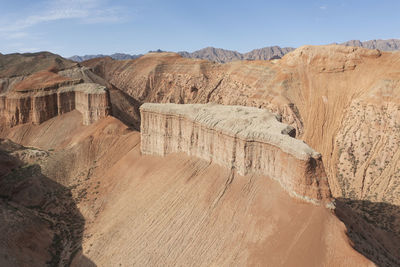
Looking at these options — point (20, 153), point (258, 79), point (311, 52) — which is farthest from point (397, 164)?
point (20, 153)

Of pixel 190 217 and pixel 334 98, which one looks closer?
pixel 190 217

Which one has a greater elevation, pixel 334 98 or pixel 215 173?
pixel 334 98

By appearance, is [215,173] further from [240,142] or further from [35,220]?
[35,220]

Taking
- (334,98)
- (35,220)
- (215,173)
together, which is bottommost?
(35,220)

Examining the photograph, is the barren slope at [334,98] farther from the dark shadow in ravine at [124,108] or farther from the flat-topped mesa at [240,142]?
the flat-topped mesa at [240,142]

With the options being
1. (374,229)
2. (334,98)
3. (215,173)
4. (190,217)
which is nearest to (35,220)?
(190,217)

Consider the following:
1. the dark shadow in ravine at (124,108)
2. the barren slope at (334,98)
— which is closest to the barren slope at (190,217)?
the dark shadow in ravine at (124,108)

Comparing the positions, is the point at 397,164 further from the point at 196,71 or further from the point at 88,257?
the point at 196,71

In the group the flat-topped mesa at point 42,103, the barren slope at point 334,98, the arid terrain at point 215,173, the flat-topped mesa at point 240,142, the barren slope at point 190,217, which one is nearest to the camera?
the barren slope at point 190,217
